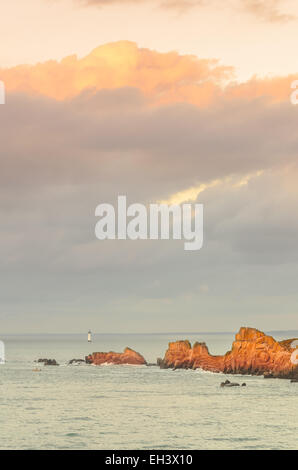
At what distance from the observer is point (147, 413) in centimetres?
8469

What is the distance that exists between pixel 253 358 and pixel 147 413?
60.3 meters

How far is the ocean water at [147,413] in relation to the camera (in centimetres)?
6550

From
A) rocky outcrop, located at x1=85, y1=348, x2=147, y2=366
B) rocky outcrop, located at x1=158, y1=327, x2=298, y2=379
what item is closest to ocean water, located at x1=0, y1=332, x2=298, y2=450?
rocky outcrop, located at x1=158, y1=327, x2=298, y2=379

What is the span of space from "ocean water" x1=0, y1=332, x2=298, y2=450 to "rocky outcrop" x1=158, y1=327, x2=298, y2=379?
3778 millimetres

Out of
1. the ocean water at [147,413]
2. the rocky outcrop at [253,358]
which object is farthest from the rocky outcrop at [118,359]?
the ocean water at [147,413]

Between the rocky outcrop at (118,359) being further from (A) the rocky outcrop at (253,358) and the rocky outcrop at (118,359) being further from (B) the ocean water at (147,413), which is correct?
(B) the ocean water at (147,413)

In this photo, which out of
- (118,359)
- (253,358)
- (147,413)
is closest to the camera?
(147,413)

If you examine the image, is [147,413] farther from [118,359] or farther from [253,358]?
[118,359]

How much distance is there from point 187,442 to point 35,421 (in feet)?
66.8

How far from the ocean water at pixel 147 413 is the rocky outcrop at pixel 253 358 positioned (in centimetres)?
378

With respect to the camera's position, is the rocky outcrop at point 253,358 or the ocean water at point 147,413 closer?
the ocean water at point 147,413

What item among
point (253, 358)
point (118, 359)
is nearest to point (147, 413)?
point (253, 358)

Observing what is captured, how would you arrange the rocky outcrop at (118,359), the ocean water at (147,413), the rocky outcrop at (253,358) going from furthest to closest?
1. the rocky outcrop at (118,359)
2. the rocky outcrop at (253,358)
3. the ocean water at (147,413)
